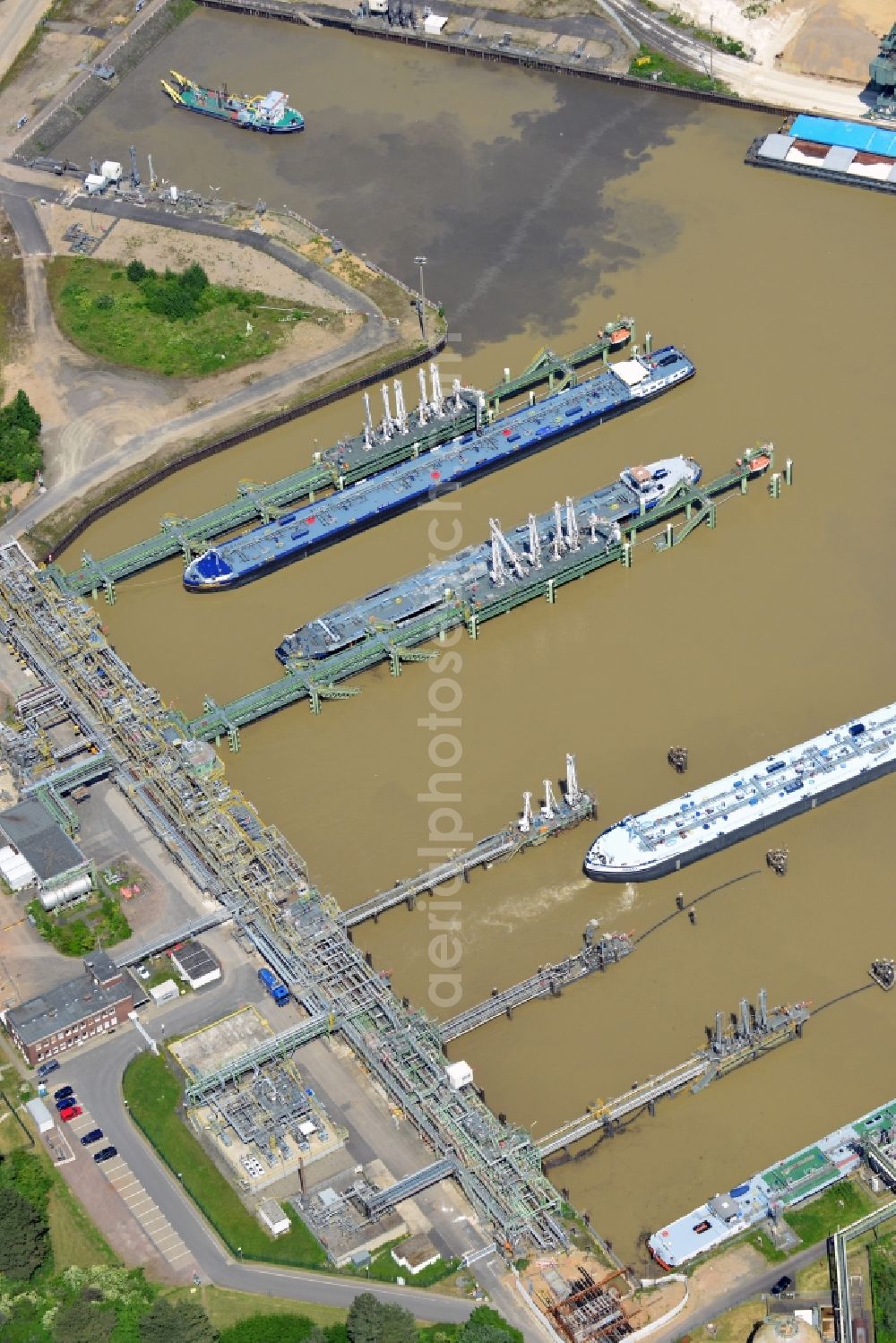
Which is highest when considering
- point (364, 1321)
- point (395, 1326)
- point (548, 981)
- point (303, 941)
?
point (303, 941)

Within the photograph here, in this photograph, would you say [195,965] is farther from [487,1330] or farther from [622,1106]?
[487,1330]

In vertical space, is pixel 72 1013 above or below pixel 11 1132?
above

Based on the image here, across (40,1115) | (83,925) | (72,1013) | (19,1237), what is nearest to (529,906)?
(83,925)

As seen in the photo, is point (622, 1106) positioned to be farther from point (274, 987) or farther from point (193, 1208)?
point (193, 1208)

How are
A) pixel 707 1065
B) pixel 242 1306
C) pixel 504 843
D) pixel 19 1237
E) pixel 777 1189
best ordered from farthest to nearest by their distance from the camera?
pixel 504 843
pixel 707 1065
pixel 777 1189
pixel 19 1237
pixel 242 1306

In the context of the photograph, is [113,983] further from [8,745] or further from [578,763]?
[578,763]

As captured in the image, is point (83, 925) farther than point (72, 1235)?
Yes

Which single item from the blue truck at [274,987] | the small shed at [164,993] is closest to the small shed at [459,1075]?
the blue truck at [274,987]

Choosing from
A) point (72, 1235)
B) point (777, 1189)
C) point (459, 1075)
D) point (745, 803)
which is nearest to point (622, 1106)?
point (459, 1075)

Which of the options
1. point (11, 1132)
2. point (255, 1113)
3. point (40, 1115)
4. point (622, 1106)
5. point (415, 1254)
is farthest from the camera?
point (622, 1106)
